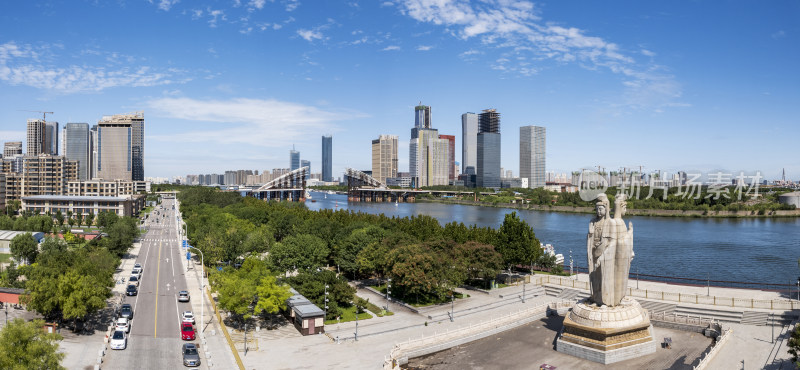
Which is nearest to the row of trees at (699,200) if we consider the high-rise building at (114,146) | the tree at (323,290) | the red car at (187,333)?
the tree at (323,290)

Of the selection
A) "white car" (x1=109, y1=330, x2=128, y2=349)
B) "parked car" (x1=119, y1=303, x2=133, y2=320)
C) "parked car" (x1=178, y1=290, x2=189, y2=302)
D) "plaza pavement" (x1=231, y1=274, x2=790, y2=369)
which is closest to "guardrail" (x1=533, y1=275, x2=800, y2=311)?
"plaza pavement" (x1=231, y1=274, x2=790, y2=369)

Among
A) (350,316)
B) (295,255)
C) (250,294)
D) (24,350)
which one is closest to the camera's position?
(24,350)

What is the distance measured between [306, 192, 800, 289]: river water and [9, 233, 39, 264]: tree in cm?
5635

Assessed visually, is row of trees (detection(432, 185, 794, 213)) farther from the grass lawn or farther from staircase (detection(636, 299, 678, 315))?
the grass lawn

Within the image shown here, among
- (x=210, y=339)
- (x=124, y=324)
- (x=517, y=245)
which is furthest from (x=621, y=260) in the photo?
(x=124, y=324)

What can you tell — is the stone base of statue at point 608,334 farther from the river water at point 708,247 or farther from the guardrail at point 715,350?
the river water at point 708,247

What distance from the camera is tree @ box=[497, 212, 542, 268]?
154 feet

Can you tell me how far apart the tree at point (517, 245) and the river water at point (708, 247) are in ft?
45.7

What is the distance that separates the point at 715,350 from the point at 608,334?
589 centimetres

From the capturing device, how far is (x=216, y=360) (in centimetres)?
2623

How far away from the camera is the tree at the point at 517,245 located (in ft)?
154

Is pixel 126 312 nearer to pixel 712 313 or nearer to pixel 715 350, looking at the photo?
pixel 715 350

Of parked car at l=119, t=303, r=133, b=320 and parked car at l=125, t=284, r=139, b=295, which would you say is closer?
parked car at l=119, t=303, r=133, b=320

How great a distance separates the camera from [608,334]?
87.3 ft
